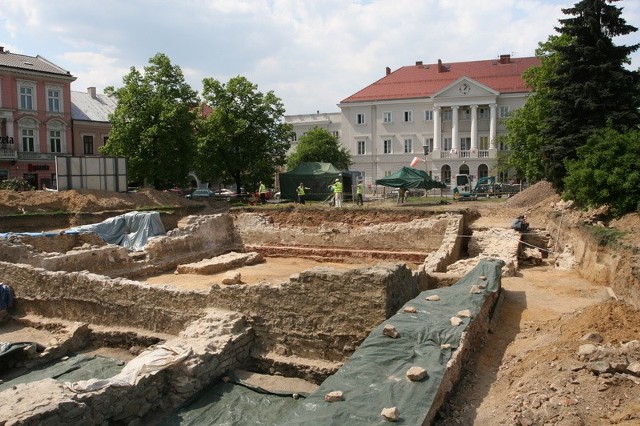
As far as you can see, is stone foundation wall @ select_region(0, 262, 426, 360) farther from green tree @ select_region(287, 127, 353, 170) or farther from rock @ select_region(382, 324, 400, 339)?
green tree @ select_region(287, 127, 353, 170)

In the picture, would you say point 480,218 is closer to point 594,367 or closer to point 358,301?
point 358,301

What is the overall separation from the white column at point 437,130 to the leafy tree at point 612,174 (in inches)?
1153

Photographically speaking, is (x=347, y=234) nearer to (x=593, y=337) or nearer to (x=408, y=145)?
(x=593, y=337)

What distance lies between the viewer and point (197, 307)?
10.4 m

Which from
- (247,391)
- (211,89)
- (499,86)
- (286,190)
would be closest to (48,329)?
(247,391)

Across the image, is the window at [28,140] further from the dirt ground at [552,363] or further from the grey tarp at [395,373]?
the grey tarp at [395,373]

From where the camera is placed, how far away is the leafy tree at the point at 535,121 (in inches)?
1055

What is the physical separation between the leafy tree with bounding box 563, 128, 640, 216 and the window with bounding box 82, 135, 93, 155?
3632cm

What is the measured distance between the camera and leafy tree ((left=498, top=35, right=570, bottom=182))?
2680 centimetres

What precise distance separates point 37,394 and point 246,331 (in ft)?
12.8

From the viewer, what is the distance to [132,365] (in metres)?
7.71

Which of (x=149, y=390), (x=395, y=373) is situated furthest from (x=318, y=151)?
(x=395, y=373)

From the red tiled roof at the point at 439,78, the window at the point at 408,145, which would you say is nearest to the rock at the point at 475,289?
the red tiled roof at the point at 439,78

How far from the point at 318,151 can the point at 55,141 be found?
64.2 feet
